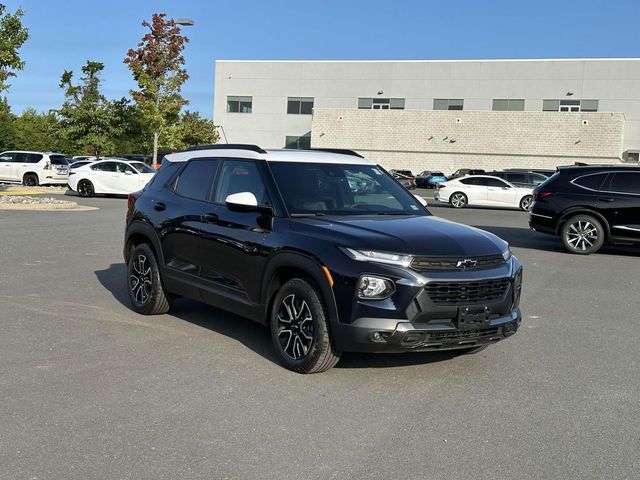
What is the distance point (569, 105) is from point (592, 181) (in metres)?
46.6

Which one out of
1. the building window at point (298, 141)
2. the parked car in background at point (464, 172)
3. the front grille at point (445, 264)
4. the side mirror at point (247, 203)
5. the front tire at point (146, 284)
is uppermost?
the building window at point (298, 141)

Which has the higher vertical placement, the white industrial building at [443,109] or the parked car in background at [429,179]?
the white industrial building at [443,109]

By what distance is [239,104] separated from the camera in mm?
66000

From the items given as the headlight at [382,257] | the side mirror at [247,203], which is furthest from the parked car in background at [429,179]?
the headlight at [382,257]

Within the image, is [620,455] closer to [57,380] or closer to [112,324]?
[57,380]

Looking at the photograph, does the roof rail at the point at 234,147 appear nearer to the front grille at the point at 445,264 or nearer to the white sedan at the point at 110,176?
the front grille at the point at 445,264

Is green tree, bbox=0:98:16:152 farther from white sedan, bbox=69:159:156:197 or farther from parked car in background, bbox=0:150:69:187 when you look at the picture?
white sedan, bbox=69:159:156:197

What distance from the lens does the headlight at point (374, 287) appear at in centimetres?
490

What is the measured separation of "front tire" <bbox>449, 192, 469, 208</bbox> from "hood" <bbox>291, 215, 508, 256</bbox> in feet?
81.2

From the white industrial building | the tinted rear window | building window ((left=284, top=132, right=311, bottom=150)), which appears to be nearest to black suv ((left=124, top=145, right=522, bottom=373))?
the tinted rear window

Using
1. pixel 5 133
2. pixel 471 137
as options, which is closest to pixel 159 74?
pixel 5 133

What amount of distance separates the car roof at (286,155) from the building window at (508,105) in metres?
54.4

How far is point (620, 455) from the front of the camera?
13.3 feet

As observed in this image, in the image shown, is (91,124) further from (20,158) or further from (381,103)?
(381,103)
